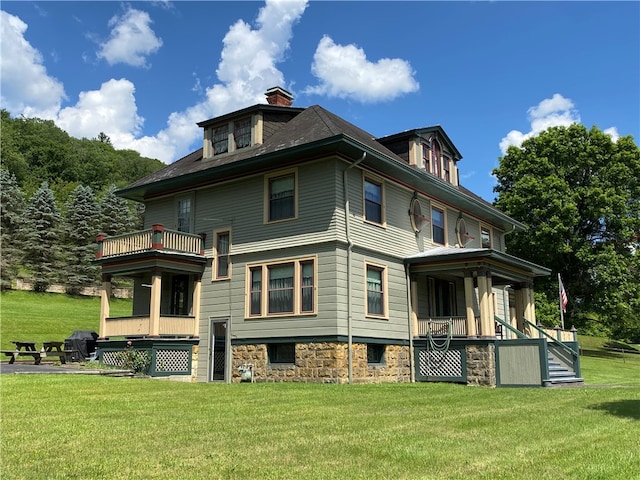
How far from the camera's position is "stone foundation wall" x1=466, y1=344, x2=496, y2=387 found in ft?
58.3

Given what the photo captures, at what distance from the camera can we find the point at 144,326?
62.0ft

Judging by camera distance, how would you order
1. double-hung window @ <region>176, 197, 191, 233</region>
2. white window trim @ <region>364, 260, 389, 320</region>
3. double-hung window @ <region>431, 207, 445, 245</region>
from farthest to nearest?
double-hung window @ <region>431, 207, 445, 245</region>, double-hung window @ <region>176, 197, 191, 233</region>, white window trim @ <region>364, 260, 389, 320</region>

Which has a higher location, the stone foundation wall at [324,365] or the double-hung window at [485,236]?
the double-hung window at [485,236]

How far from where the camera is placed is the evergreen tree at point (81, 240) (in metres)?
46.5

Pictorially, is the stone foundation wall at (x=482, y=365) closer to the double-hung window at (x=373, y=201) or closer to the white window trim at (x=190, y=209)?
the double-hung window at (x=373, y=201)

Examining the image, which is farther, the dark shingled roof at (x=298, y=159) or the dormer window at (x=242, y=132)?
the dormer window at (x=242, y=132)

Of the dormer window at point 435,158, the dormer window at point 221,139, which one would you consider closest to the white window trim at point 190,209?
the dormer window at point 221,139

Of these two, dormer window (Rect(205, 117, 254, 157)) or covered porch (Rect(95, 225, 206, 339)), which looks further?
dormer window (Rect(205, 117, 254, 157))

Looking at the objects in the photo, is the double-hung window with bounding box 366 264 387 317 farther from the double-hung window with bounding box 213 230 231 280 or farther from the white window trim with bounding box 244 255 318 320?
the double-hung window with bounding box 213 230 231 280

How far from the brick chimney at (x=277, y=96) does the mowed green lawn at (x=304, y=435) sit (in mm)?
13977

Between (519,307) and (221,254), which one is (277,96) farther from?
(519,307)

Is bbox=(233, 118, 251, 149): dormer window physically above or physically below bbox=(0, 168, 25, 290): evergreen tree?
below

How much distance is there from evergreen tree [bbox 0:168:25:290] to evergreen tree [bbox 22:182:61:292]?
88cm

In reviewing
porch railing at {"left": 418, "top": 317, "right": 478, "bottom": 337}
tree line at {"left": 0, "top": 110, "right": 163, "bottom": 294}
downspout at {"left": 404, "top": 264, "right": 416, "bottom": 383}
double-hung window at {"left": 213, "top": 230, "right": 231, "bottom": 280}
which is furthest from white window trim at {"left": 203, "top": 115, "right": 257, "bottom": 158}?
tree line at {"left": 0, "top": 110, "right": 163, "bottom": 294}
